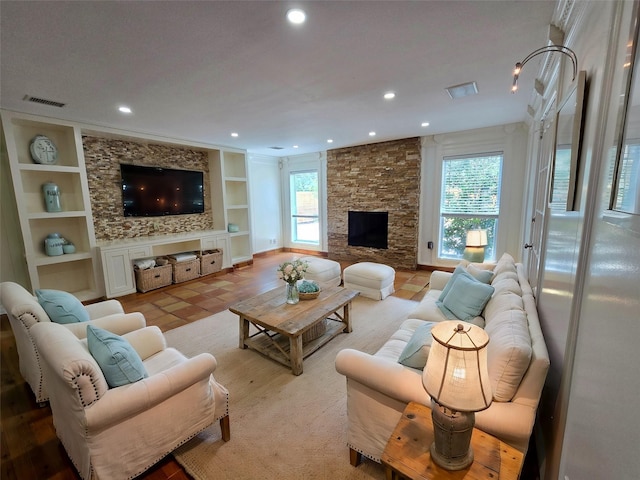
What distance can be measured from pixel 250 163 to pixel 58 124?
3513mm

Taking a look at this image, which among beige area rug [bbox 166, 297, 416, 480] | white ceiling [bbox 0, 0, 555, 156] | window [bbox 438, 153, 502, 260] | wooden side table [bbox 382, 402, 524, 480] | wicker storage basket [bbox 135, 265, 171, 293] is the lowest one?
beige area rug [bbox 166, 297, 416, 480]

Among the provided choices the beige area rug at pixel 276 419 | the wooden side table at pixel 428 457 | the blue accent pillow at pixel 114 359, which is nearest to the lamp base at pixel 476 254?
the beige area rug at pixel 276 419

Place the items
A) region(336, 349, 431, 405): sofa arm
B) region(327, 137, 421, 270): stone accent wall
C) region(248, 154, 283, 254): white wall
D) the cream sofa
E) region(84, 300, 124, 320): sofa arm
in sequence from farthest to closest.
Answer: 1. region(248, 154, 283, 254): white wall
2. region(327, 137, 421, 270): stone accent wall
3. region(84, 300, 124, 320): sofa arm
4. region(336, 349, 431, 405): sofa arm
5. the cream sofa

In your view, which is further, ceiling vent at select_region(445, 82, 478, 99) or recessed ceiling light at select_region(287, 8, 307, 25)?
ceiling vent at select_region(445, 82, 478, 99)

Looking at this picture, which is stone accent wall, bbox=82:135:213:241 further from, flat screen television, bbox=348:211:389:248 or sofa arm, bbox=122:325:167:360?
flat screen television, bbox=348:211:389:248

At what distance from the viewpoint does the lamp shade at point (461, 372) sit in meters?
0.99

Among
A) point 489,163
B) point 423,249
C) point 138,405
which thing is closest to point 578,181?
point 138,405

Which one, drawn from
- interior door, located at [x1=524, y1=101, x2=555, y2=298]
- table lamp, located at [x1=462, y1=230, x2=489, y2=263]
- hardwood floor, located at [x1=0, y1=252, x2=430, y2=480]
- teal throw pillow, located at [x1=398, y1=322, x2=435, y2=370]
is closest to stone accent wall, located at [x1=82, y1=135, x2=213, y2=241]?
hardwood floor, located at [x1=0, y1=252, x2=430, y2=480]

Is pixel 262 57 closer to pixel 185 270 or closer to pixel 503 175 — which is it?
pixel 185 270

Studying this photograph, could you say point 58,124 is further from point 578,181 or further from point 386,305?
point 578,181

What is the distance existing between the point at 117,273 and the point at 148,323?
1401 millimetres

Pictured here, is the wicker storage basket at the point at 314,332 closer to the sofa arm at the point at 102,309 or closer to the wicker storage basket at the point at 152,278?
the sofa arm at the point at 102,309

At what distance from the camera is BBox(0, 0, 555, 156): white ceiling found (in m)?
1.60

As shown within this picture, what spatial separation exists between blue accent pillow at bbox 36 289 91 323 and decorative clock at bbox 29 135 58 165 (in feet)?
8.72
